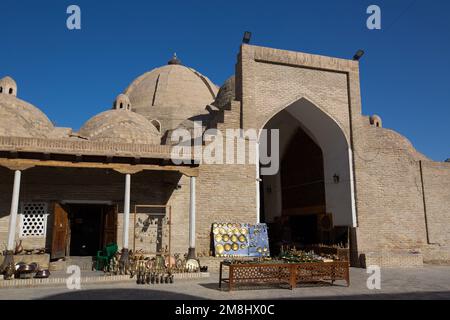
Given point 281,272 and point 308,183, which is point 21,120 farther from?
point 281,272

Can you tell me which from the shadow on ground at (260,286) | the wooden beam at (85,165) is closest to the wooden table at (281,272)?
the shadow on ground at (260,286)

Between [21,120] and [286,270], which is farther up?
[21,120]

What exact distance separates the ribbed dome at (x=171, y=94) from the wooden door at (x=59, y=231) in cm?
1418

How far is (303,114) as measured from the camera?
49.5ft

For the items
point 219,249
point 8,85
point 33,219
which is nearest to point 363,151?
point 219,249

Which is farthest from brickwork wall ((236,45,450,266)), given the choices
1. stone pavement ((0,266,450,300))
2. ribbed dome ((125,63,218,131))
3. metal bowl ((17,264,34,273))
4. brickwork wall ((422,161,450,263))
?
ribbed dome ((125,63,218,131))

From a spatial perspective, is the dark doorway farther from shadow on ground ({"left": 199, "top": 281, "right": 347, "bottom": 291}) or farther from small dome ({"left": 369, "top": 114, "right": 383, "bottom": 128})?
small dome ({"left": 369, "top": 114, "right": 383, "bottom": 128})

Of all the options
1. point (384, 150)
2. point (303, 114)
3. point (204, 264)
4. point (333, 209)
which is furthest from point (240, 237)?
point (384, 150)

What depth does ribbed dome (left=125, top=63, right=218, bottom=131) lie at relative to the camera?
2642cm

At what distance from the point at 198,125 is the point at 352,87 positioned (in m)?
9.67

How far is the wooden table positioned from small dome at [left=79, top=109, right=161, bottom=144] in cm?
1002

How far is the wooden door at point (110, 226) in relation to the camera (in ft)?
38.3

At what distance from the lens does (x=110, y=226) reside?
11.9 meters

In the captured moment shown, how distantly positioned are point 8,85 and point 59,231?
46.1 ft
